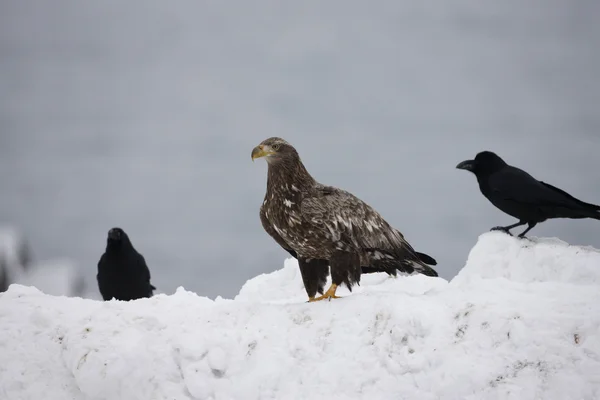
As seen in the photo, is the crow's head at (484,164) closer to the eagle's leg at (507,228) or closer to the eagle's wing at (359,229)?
the eagle's leg at (507,228)

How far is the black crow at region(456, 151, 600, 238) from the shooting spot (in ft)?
37.0

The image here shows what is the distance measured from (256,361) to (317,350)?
0.70 meters

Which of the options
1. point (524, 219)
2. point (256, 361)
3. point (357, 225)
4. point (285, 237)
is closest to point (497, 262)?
point (524, 219)

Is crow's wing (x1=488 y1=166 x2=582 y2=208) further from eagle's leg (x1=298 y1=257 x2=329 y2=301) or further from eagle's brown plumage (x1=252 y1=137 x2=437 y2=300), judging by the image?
eagle's leg (x1=298 y1=257 x2=329 y2=301)

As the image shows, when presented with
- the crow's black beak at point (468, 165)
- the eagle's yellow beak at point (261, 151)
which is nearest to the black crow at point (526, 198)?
the crow's black beak at point (468, 165)

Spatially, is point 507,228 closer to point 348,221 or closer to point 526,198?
point 526,198

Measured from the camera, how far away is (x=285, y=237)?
28.1ft

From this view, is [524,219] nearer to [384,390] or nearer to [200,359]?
[384,390]

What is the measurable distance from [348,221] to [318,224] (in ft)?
1.57

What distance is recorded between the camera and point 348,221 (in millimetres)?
8523

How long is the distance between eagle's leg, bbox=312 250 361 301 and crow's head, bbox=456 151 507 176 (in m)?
4.84

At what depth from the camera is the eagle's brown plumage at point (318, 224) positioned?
8352mm

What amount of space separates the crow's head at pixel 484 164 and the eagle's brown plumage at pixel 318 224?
13.2 ft

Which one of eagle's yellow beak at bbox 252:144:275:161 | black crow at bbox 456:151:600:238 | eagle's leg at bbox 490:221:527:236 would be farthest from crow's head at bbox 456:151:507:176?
eagle's yellow beak at bbox 252:144:275:161
